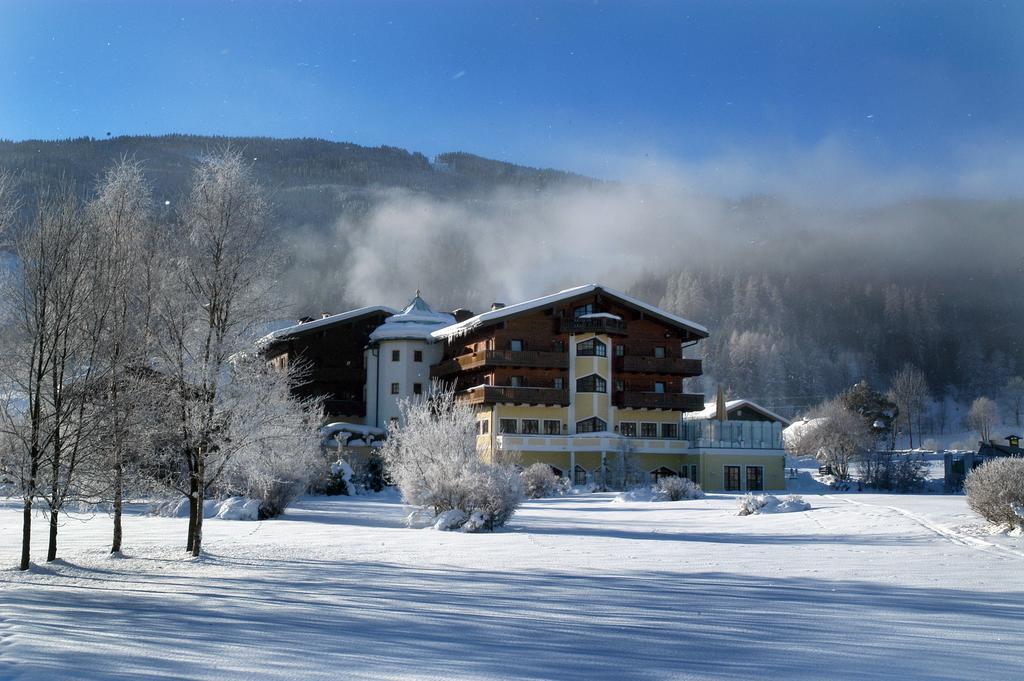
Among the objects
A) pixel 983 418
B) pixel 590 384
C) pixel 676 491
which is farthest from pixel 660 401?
pixel 983 418

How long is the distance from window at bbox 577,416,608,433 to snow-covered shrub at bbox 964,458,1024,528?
35.1m

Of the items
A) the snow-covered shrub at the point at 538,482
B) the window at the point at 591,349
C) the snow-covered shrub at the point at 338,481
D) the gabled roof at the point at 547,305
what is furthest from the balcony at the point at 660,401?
the snow-covered shrub at the point at 338,481

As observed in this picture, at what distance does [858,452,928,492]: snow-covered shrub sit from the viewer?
48.6 metres

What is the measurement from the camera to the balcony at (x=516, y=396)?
5275cm

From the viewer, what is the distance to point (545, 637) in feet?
29.9

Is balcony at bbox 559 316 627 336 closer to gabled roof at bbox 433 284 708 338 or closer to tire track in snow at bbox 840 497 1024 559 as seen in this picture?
gabled roof at bbox 433 284 708 338

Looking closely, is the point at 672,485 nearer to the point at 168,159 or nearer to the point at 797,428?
the point at 797,428

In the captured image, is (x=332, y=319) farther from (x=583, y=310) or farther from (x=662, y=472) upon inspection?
(x=662, y=472)

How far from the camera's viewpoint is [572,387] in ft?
181

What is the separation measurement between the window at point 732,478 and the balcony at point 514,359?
11496 millimetres

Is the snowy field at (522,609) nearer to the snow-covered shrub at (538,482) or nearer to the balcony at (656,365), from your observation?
the snow-covered shrub at (538,482)

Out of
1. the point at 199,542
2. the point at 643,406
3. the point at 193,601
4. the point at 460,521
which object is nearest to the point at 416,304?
the point at 643,406

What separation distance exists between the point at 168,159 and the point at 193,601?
196m

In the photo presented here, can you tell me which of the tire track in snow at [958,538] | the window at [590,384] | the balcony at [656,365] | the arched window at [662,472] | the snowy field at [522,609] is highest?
the balcony at [656,365]
